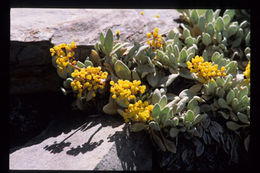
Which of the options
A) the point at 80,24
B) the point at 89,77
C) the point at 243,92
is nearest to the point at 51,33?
the point at 80,24

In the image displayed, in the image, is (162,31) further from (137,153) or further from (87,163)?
(87,163)

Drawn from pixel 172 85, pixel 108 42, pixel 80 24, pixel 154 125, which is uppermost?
pixel 80 24

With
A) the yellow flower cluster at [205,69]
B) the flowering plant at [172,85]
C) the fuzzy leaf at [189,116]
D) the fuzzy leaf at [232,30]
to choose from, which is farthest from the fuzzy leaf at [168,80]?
the fuzzy leaf at [232,30]

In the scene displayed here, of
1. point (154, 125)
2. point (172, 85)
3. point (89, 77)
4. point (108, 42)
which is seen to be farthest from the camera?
point (172, 85)

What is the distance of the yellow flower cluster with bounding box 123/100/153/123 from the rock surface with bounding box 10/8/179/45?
3.82 ft

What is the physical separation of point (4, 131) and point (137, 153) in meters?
1.29

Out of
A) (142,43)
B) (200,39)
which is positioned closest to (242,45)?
(200,39)

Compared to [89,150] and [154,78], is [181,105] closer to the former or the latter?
[154,78]

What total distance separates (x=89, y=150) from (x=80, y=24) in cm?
174

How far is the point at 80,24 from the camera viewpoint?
3627 millimetres

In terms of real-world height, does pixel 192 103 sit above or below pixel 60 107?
above

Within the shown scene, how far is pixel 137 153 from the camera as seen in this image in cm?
261

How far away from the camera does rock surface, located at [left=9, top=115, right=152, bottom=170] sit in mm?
2506

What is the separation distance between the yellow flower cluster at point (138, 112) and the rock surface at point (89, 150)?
9.0 inches
